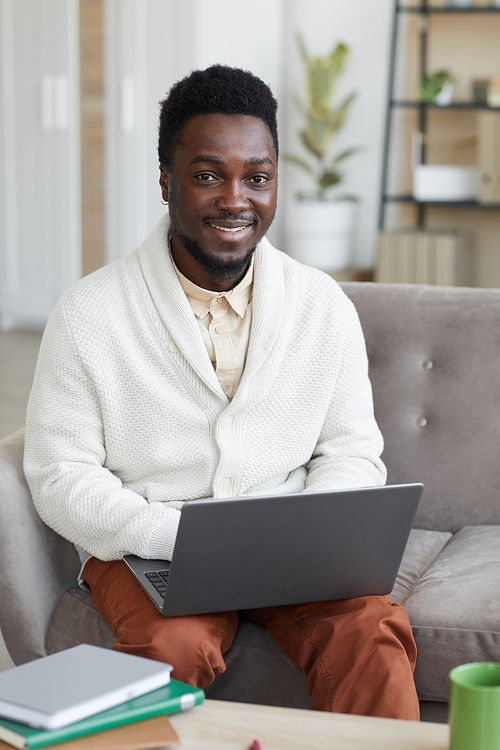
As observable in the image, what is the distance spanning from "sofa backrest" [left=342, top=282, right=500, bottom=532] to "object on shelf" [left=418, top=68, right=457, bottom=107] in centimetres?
251

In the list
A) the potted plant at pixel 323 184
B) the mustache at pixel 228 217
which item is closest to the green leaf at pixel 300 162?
the potted plant at pixel 323 184

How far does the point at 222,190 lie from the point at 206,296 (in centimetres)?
19

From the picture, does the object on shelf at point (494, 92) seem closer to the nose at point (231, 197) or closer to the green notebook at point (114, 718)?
the nose at point (231, 197)

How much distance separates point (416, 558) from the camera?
5.17ft

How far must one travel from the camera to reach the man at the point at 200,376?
4.35ft

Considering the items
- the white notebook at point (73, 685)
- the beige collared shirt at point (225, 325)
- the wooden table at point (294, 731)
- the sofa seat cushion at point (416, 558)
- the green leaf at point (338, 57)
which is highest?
the green leaf at point (338, 57)

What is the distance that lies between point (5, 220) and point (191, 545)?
13.6 ft

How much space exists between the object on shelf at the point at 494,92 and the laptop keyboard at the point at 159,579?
3.29 metres

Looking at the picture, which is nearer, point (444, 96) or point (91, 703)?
point (91, 703)

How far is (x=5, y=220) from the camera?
15.9 feet

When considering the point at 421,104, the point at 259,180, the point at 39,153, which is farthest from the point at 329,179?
the point at 259,180

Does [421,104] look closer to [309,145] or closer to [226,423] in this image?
[309,145]

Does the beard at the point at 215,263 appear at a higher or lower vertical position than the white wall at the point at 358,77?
lower

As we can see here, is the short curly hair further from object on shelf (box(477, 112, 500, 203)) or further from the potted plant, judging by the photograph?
the potted plant
